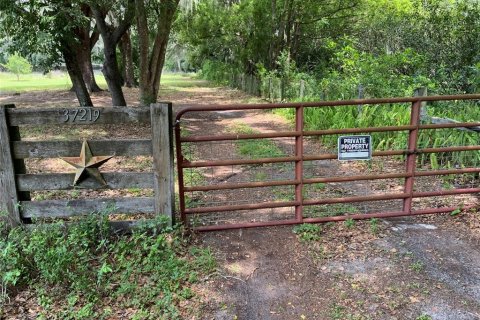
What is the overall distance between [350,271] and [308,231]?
2.58 feet

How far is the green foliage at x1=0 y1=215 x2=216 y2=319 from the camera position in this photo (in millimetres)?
3166

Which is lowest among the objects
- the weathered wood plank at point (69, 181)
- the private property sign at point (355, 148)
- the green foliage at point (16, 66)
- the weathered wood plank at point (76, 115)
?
the weathered wood plank at point (69, 181)

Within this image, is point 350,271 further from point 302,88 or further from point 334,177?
point 302,88

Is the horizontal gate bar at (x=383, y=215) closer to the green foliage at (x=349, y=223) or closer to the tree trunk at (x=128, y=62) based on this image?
the green foliage at (x=349, y=223)

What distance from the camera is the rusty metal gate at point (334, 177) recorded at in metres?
4.17

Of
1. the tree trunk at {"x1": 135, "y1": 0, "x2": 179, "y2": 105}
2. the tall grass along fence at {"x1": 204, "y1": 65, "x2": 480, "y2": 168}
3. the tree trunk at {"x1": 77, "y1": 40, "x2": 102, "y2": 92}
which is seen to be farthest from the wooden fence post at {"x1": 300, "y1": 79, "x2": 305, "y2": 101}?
the tree trunk at {"x1": 77, "y1": 40, "x2": 102, "y2": 92}

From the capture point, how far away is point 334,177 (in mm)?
4434

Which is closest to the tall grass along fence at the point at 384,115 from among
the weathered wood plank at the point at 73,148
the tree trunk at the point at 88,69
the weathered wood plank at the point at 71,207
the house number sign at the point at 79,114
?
the weathered wood plank at the point at 73,148

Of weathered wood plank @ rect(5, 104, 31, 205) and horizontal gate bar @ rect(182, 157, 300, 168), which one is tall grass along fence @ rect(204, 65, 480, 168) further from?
weathered wood plank @ rect(5, 104, 31, 205)

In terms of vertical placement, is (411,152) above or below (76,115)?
below

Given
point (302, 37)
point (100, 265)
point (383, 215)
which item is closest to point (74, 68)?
point (100, 265)

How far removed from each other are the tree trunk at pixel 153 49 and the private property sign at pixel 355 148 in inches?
301

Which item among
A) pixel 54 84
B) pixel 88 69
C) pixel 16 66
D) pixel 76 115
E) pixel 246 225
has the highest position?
pixel 16 66

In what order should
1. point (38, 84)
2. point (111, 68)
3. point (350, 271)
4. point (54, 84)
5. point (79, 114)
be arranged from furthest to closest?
point (38, 84)
point (54, 84)
point (111, 68)
point (79, 114)
point (350, 271)
